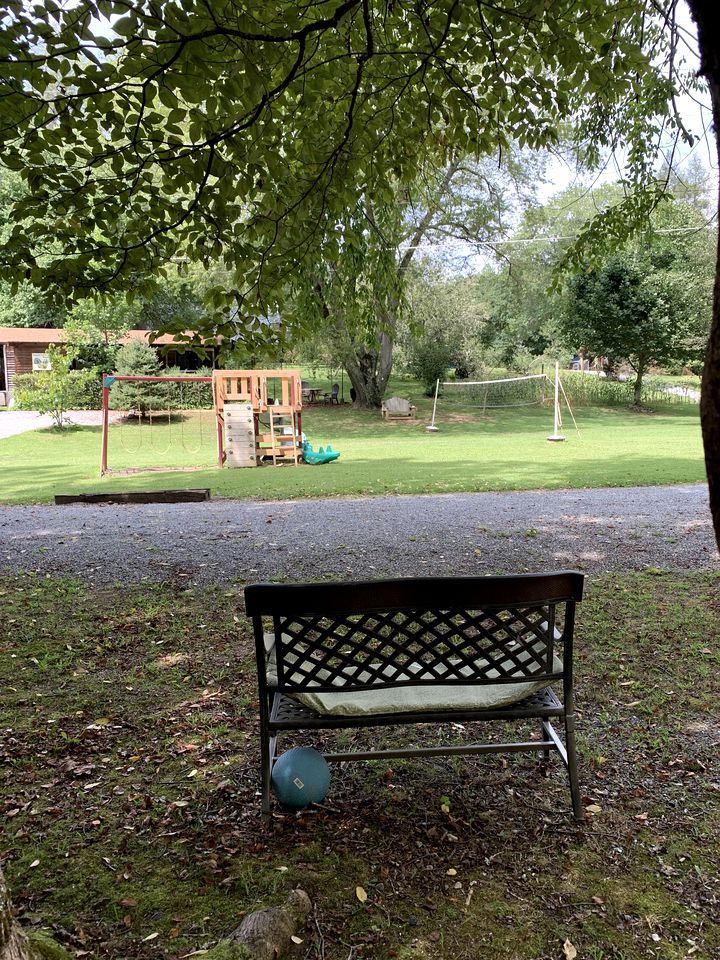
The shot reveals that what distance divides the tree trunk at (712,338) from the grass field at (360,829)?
140 centimetres

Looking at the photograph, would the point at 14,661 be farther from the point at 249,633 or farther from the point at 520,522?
the point at 520,522

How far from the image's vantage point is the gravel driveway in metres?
7.32

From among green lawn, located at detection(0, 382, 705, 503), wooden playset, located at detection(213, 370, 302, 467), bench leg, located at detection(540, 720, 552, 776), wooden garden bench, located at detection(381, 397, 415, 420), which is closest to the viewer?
bench leg, located at detection(540, 720, 552, 776)

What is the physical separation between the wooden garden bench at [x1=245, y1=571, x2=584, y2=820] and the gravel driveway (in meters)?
3.86

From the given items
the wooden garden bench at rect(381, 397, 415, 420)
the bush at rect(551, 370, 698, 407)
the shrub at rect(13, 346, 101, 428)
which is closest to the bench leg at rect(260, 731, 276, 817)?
the shrub at rect(13, 346, 101, 428)

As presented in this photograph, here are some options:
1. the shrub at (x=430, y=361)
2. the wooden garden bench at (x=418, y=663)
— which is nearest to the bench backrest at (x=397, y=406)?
the shrub at (x=430, y=361)

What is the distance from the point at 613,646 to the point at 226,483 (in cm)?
1200

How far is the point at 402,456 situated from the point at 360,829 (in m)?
18.4

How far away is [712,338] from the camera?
1.92m

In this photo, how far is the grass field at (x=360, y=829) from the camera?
238 cm

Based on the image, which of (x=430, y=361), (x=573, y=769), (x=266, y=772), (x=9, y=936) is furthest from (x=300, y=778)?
(x=430, y=361)

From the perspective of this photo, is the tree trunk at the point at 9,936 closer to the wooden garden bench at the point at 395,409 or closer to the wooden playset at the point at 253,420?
the wooden playset at the point at 253,420

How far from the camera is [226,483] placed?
16094 millimetres

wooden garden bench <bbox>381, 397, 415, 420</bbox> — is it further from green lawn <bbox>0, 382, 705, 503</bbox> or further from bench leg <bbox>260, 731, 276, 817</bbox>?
bench leg <bbox>260, 731, 276, 817</bbox>
